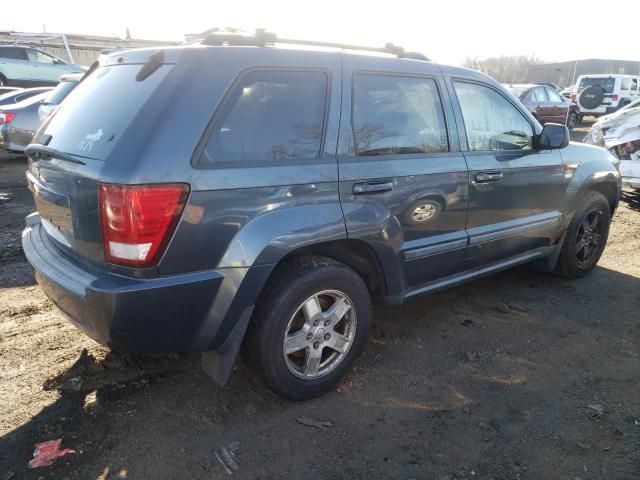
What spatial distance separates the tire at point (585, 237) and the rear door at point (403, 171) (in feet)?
5.23

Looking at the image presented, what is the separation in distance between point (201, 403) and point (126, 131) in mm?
1530

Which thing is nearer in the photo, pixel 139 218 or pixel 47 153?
pixel 139 218

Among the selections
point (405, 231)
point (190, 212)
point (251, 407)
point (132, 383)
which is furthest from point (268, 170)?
point (132, 383)

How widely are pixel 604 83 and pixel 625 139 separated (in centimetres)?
1575

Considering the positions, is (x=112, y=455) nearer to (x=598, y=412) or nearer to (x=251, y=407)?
(x=251, y=407)

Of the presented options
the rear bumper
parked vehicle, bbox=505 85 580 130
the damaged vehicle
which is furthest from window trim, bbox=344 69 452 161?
parked vehicle, bbox=505 85 580 130

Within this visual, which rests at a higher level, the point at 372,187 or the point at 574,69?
the point at 372,187

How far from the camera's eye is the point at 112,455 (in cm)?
238

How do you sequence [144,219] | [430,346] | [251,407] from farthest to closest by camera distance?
[430,346], [251,407], [144,219]

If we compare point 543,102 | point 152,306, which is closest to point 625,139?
point 152,306

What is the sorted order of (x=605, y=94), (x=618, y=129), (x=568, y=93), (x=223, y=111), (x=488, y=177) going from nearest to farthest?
(x=223, y=111), (x=488, y=177), (x=618, y=129), (x=605, y=94), (x=568, y=93)

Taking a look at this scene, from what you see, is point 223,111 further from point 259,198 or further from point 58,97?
point 58,97

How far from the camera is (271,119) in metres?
2.53

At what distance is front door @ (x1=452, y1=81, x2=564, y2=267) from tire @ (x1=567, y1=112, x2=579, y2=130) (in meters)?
15.9
